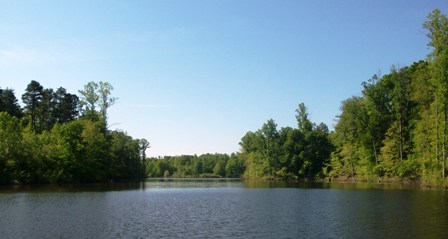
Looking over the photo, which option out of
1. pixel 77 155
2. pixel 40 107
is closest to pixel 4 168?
pixel 77 155

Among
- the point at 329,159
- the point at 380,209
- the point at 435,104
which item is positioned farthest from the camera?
the point at 329,159

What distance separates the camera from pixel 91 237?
2152 centimetres

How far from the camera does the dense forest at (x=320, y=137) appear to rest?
2378 inches

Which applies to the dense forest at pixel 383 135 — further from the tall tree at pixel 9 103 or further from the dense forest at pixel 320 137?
the tall tree at pixel 9 103

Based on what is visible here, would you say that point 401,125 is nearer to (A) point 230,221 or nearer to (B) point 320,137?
(B) point 320,137

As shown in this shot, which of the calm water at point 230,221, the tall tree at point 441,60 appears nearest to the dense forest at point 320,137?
the tall tree at point 441,60

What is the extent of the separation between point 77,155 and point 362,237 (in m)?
70.6

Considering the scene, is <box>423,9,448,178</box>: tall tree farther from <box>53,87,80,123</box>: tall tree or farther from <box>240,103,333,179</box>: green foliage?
<box>53,87,80,123</box>: tall tree

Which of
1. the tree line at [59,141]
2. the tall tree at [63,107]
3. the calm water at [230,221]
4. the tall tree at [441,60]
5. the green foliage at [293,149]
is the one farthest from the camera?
the green foliage at [293,149]

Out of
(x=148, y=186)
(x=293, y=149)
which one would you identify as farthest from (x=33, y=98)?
(x=293, y=149)

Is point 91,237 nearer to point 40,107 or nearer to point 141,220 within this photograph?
point 141,220

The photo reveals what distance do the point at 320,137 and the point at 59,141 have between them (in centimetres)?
7115

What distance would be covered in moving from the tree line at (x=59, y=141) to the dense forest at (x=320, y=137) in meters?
0.18

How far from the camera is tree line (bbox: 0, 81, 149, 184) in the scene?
7044cm
